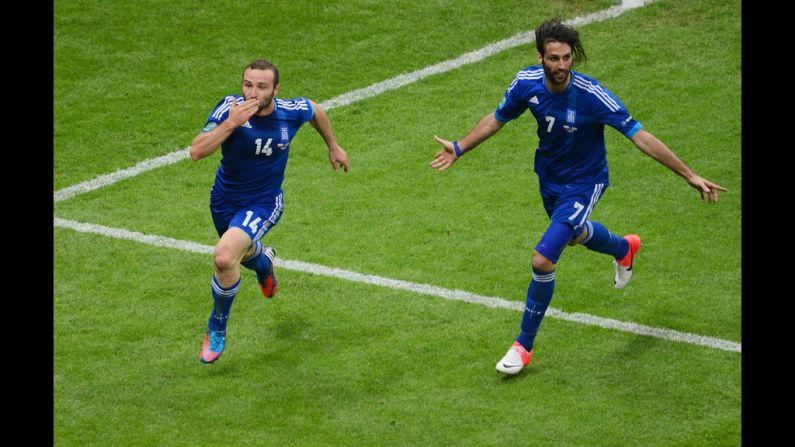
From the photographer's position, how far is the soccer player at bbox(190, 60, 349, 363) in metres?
9.30

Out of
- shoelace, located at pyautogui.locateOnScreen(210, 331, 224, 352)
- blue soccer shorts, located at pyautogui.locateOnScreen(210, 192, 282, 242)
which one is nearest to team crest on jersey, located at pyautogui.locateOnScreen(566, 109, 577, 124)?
blue soccer shorts, located at pyautogui.locateOnScreen(210, 192, 282, 242)

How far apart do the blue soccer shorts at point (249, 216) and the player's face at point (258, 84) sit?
2.71 ft

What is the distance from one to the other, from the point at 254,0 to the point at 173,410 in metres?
8.12

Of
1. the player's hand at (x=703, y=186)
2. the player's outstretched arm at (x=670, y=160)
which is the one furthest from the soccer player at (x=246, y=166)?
the player's hand at (x=703, y=186)

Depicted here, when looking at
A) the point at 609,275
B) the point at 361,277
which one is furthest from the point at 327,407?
the point at 609,275

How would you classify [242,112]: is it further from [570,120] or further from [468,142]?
[570,120]

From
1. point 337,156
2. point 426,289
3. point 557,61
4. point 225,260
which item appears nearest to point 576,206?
point 557,61

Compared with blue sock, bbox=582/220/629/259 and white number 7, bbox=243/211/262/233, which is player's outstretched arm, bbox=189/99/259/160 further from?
blue sock, bbox=582/220/629/259

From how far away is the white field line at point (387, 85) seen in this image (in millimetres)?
12633

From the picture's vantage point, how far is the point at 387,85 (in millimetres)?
14344

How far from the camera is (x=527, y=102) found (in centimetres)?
957

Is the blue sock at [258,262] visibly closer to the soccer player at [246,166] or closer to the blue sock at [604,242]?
the soccer player at [246,166]

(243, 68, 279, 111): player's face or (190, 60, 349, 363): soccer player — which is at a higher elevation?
(243, 68, 279, 111): player's face

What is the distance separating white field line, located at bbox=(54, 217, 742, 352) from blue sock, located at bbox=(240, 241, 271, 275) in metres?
0.82
